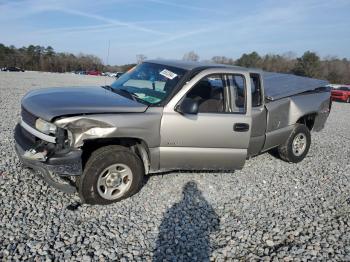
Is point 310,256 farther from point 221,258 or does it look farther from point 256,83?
point 256,83

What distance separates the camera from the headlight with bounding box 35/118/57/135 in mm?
4008

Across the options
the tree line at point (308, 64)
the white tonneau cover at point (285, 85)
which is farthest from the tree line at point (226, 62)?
the white tonneau cover at point (285, 85)

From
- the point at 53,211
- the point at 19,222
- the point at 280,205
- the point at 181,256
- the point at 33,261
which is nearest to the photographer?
the point at 33,261

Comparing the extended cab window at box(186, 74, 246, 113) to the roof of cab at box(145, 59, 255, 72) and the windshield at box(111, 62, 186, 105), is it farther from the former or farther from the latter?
the windshield at box(111, 62, 186, 105)

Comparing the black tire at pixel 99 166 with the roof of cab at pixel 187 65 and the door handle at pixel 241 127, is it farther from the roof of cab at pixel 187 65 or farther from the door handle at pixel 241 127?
the roof of cab at pixel 187 65

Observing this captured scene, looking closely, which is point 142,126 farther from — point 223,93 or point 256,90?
point 256,90

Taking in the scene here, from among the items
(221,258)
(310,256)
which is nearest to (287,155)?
(310,256)

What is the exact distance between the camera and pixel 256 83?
5664 millimetres

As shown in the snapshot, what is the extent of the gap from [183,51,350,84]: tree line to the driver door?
4910 centimetres

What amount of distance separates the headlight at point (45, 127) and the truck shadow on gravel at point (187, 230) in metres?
1.72

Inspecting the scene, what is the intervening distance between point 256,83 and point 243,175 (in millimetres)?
1605

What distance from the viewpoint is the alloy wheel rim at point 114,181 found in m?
4.25

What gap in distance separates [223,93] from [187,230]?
7.09ft

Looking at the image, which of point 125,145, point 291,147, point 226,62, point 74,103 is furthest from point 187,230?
point 226,62
